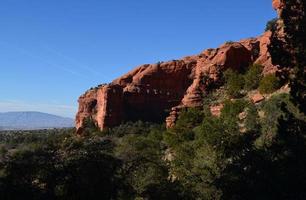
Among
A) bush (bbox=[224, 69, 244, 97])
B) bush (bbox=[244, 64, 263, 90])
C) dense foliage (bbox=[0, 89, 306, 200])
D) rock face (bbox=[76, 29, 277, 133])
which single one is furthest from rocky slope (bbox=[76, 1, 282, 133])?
dense foliage (bbox=[0, 89, 306, 200])

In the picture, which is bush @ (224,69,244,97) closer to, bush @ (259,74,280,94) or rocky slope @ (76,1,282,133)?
bush @ (259,74,280,94)

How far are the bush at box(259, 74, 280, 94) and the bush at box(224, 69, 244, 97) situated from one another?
7292 millimetres

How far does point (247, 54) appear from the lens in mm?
75000

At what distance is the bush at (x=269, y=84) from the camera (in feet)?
176

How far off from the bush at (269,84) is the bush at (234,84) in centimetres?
729

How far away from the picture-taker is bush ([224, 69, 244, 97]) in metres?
64.3

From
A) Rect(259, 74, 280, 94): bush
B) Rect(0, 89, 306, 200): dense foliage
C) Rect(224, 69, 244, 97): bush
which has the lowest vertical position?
Rect(0, 89, 306, 200): dense foliage

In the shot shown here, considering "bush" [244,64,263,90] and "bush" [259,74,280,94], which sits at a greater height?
"bush" [244,64,263,90]

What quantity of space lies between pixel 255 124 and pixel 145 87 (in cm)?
5897

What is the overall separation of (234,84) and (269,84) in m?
11.3

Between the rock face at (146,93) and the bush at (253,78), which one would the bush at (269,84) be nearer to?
the bush at (253,78)

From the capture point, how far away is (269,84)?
179 feet

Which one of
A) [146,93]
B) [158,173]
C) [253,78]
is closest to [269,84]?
[253,78]

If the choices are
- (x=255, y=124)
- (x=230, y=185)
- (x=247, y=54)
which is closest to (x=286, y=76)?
(x=230, y=185)
